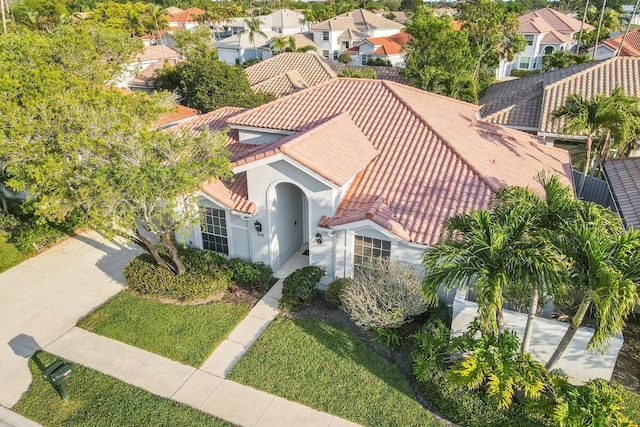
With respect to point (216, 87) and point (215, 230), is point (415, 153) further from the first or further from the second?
point (216, 87)

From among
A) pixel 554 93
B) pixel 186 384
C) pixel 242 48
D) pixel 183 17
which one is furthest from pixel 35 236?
pixel 183 17

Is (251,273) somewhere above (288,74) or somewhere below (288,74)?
below

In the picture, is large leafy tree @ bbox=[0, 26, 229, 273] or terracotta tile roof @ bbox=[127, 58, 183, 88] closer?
large leafy tree @ bbox=[0, 26, 229, 273]

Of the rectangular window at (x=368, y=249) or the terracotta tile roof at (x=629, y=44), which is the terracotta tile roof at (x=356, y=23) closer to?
the terracotta tile roof at (x=629, y=44)

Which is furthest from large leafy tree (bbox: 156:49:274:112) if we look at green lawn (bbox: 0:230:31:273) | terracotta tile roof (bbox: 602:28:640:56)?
terracotta tile roof (bbox: 602:28:640:56)

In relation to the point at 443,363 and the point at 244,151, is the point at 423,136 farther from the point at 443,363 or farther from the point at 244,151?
the point at 443,363

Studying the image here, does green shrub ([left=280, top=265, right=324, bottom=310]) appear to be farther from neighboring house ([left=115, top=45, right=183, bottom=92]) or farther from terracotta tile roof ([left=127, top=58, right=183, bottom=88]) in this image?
terracotta tile roof ([left=127, top=58, right=183, bottom=88])

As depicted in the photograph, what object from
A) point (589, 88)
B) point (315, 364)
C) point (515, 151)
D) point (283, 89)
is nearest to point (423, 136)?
point (515, 151)

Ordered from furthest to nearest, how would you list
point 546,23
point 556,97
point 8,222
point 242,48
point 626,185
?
point 242,48 < point 546,23 < point 556,97 < point 8,222 < point 626,185
